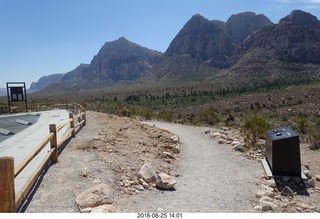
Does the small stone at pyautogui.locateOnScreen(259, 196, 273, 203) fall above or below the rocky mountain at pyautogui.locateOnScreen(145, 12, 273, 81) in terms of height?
below

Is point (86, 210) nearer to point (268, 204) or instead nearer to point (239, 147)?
point (268, 204)

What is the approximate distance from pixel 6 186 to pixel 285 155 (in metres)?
7.08

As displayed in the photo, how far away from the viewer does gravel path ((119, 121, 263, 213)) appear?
6723 millimetres

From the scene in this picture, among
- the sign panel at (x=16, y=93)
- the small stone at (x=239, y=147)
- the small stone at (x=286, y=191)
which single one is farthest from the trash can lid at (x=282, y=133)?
the sign panel at (x=16, y=93)

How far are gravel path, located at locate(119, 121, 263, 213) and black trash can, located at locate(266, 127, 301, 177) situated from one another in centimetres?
69

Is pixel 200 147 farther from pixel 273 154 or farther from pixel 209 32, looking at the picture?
pixel 209 32

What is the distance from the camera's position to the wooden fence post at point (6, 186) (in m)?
5.25

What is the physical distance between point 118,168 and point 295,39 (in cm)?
13160

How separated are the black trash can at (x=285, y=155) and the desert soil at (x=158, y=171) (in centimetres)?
55

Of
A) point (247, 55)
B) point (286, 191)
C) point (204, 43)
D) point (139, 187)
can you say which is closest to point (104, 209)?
point (139, 187)

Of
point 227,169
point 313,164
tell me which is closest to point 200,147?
point 227,169

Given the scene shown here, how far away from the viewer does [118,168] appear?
28.5 ft

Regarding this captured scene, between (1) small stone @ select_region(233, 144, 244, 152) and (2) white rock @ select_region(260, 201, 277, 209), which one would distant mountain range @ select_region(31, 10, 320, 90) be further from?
(2) white rock @ select_region(260, 201, 277, 209)

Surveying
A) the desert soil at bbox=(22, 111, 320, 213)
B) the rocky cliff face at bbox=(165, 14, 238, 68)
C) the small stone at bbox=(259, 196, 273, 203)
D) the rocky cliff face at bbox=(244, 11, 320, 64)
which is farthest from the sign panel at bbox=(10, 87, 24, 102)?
the rocky cliff face at bbox=(165, 14, 238, 68)
